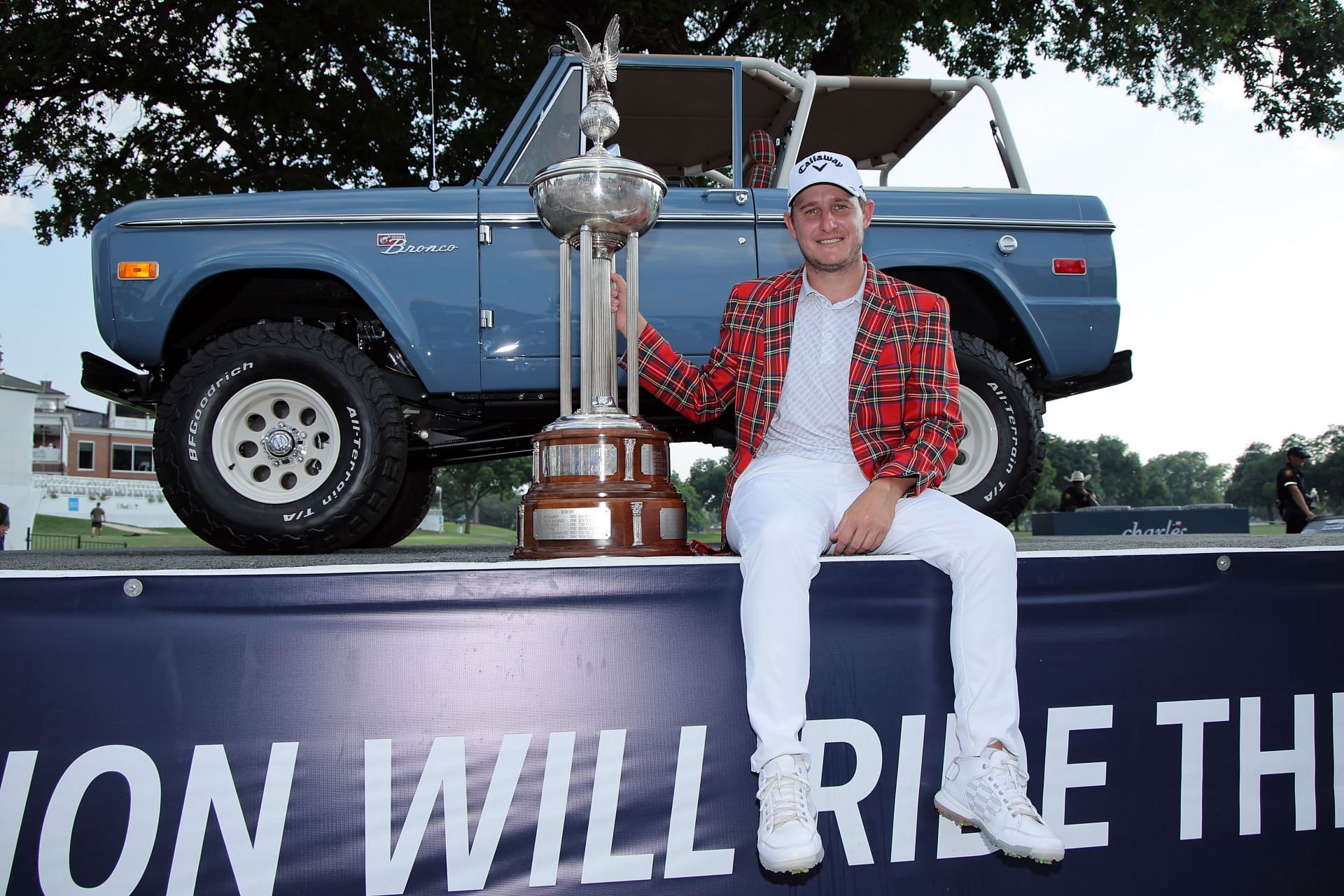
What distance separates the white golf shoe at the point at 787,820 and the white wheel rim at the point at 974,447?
236 cm

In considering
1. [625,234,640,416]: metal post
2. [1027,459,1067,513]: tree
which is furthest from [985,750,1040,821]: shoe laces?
[1027,459,1067,513]: tree

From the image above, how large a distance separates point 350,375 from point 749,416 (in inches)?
74.6

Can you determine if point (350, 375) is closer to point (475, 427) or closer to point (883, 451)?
point (475, 427)

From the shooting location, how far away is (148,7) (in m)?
10.7

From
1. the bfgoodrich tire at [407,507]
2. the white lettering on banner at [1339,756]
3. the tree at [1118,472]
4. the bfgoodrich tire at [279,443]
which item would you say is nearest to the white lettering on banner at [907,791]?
the white lettering on banner at [1339,756]

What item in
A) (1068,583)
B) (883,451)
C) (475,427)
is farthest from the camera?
(475,427)

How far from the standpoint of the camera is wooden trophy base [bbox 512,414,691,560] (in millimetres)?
2789

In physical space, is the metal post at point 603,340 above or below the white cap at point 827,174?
below

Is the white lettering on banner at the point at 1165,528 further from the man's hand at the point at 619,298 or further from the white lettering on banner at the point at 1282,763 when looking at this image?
the man's hand at the point at 619,298

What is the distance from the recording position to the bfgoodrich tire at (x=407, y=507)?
5.36 meters

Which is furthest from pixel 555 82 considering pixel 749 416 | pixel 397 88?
pixel 397 88

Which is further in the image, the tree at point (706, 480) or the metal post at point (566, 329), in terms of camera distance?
the tree at point (706, 480)

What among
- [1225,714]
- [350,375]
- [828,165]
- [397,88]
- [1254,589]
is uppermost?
[397,88]

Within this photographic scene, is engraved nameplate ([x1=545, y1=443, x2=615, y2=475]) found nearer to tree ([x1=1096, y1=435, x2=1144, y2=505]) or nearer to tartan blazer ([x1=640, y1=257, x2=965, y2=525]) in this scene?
tartan blazer ([x1=640, y1=257, x2=965, y2=525])
